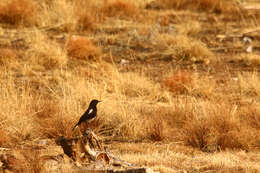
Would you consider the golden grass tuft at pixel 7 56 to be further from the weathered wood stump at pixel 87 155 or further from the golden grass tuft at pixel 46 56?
the weathered wood stump at pixel 87 155

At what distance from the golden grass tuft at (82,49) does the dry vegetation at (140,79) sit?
2 centimetres

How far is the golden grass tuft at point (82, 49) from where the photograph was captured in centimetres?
1173

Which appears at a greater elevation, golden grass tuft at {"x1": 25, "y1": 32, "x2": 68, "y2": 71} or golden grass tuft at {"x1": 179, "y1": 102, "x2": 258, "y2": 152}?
golden grass tuft at {"x1": 25, "y1": 32, "x2": 68, "y2": 71}

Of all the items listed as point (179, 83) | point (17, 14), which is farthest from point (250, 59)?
point (17, 14)

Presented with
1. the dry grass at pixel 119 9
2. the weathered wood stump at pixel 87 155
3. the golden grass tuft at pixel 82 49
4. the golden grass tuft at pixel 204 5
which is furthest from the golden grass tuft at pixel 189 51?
the weathered wood stump at pixel 87 155

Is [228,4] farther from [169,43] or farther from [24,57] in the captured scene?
[24,57]

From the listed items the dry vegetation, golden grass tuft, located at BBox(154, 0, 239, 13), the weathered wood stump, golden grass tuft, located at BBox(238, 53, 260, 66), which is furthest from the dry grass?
the weathered wood stump

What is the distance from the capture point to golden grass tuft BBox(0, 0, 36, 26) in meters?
13.6

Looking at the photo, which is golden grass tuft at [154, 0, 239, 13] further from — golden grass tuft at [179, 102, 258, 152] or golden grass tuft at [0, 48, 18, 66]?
golden grass tuft at [179, 102, 258, 152]

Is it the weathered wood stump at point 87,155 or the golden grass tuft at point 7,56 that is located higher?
the golden grass tuft at point 7,56

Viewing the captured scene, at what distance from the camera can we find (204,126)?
7.09 metres

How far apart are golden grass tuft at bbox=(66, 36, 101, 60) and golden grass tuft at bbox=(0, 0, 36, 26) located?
2.03m

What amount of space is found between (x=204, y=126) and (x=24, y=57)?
5.39 m

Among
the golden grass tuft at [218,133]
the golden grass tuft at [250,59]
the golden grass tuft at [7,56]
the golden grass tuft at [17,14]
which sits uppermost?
the golden grass tuft at [17,14]
